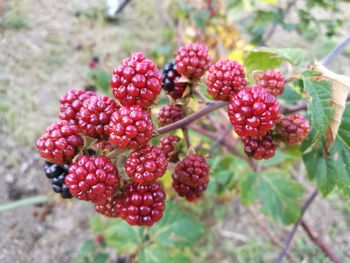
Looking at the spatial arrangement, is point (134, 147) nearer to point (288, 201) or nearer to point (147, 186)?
point (147, 186)

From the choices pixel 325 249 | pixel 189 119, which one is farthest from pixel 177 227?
pixel 189 119

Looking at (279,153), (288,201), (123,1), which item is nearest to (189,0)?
(123,1)

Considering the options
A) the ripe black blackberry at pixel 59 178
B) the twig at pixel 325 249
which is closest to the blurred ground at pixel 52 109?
the twig at pixel 325 249

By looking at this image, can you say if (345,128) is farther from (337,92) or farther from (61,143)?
(61,143)

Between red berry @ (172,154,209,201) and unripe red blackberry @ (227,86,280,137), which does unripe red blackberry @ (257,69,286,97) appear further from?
red berry @ (172,154,209,201)

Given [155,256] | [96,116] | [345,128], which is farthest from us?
[155,256]

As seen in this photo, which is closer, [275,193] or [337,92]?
[337,92]
